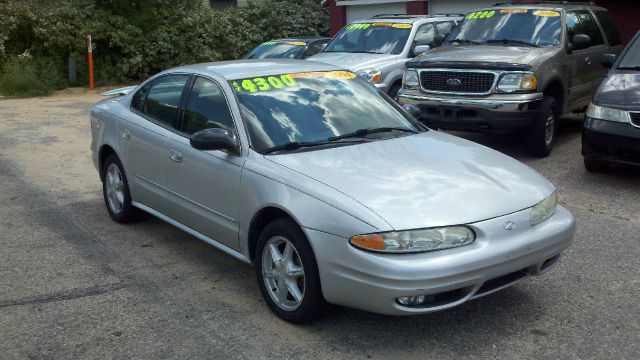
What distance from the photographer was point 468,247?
3.82 m

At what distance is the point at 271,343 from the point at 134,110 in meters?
2.92

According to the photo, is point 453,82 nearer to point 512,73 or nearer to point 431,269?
point 512,73

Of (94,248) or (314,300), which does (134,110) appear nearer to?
(94,248)

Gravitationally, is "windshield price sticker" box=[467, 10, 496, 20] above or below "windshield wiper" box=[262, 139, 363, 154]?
above

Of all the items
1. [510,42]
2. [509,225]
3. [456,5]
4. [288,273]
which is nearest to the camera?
[509,225]

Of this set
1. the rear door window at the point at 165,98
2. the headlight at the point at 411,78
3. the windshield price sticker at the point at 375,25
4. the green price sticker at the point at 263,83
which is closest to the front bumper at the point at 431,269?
the green price sticker at the point at 263,83

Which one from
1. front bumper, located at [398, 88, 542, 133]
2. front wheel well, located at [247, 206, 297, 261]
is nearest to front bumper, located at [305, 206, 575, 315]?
front wheel well, located at [247, 206, 297, 261]

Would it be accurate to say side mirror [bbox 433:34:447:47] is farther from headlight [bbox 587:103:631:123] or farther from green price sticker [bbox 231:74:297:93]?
green price sticker [bbox 231:74:297:93]

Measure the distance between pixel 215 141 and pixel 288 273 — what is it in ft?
3.28

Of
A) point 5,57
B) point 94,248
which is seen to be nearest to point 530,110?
point 94,248

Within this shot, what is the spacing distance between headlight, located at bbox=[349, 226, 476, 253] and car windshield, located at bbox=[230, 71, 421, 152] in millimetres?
1163

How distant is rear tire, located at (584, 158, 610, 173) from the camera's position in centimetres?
788

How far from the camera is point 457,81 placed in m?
8.60

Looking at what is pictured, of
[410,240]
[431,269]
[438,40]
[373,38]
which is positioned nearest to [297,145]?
[410,240]
